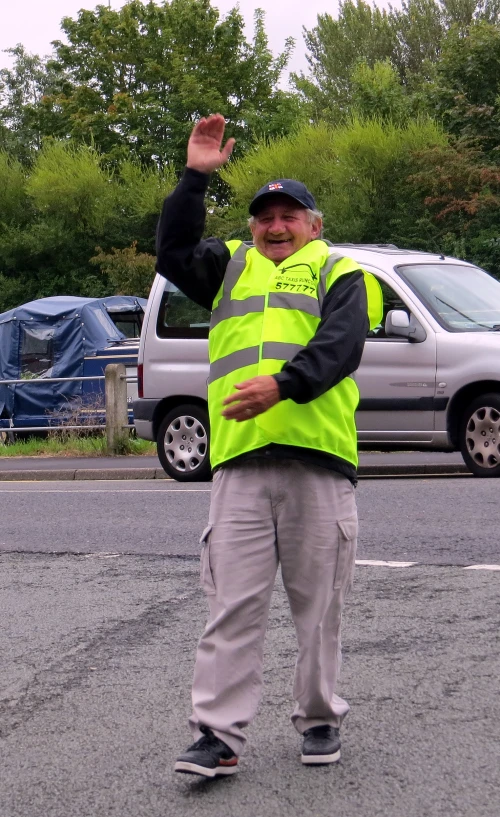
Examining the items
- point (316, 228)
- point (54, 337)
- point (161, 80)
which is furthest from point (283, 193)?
point (161, 80)

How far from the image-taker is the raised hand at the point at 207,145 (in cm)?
389

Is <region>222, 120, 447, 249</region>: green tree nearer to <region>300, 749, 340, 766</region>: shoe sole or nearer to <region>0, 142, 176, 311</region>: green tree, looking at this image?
<region>0, 142, 176, 311</region>: green tree

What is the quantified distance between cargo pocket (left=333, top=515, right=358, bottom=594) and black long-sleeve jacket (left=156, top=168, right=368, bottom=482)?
15cm

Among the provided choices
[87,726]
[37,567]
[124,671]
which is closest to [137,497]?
[37,567]

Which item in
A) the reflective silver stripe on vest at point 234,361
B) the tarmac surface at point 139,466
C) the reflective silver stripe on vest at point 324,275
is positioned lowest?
the tarmac surface at point 139,466

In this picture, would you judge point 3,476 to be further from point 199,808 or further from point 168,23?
point 168,23

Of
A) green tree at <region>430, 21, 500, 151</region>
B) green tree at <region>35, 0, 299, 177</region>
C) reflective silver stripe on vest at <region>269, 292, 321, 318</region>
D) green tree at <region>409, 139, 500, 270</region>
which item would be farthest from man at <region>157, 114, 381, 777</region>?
green tree at <region>35, 0, 299, 177</region>

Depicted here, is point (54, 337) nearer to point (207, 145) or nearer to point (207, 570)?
point (207, 145)

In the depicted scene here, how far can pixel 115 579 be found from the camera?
716cm

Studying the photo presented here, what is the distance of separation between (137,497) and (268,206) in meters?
7.47

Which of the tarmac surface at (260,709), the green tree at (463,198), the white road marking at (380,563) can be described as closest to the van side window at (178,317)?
the white road marking at (380,563)

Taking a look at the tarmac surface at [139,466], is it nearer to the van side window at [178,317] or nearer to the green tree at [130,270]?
the van side window at [178,317]

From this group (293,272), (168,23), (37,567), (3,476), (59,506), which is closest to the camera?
(293,272)

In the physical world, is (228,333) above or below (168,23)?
below
